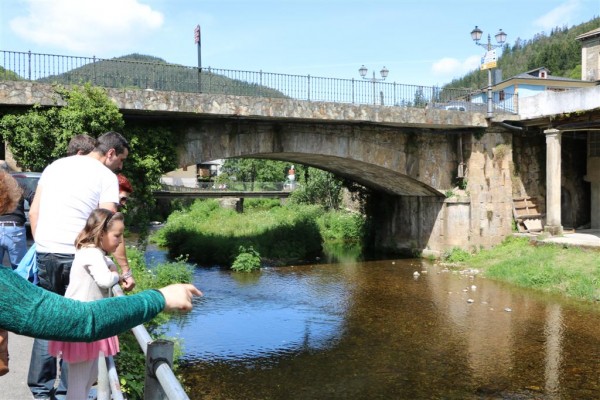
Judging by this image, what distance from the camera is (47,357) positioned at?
12.1 feet

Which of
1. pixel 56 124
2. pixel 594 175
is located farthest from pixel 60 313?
pixel 594 175

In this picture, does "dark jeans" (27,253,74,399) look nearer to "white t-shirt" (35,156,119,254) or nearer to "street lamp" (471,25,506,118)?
"white t-shirt" (35,156,119,254)

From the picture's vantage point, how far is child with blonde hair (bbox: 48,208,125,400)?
3.12 metres

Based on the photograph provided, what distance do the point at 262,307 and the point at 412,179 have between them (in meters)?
7.57

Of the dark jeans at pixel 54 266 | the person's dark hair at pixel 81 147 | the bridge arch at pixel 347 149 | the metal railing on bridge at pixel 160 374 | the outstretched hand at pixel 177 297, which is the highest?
the bridge arch at pixel 347 149

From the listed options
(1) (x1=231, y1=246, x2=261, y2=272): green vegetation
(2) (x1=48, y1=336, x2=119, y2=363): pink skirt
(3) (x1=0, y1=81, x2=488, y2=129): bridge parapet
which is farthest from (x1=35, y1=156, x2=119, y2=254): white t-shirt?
(1) (x1=231, y1=246, x2=261, y2=272): green vegetation

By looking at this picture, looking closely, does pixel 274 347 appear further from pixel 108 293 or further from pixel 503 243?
pixel 503 243

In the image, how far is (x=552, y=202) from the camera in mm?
17250

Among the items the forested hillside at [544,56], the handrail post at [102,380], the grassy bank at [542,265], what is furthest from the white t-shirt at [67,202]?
the forested hillside at [544,56]

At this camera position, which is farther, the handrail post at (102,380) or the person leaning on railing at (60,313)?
the handrail post at (102,380)

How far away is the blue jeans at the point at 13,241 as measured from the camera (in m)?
5.49

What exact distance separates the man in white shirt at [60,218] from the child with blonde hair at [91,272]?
50 centimetres

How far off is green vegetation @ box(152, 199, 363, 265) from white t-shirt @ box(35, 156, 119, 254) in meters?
12.5

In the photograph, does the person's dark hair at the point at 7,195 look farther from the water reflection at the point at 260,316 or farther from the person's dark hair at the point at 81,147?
the water reflection at the point at 260,316
